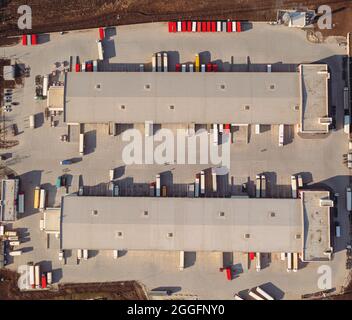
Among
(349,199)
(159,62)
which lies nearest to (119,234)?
(159,62)

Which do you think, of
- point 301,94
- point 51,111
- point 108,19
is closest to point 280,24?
point 301,94

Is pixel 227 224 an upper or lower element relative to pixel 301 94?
lower

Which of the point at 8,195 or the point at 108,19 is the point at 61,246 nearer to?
the point at 8,195

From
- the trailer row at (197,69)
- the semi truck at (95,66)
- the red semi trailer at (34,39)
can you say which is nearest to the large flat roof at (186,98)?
the trailer row at (197,69)

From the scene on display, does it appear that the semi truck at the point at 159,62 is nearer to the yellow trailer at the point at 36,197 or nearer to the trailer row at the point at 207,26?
the trailer row at the point at 207,26

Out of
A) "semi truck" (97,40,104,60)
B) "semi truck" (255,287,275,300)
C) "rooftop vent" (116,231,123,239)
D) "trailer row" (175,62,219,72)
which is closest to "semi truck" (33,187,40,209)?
"rooftop vent" (116,231,123,239)

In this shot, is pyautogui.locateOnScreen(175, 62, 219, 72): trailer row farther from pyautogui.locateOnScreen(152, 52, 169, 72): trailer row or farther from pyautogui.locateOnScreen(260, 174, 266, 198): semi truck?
pyautogui.locateOnScreen(260, 174, 266, 198): semi truck

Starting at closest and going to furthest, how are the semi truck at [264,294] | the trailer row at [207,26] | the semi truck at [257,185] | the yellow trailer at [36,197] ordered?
the semi truck at [264,294], the semi truck at [257,185], the yellow trailer at [36,197], the trailer row at [207,26]
